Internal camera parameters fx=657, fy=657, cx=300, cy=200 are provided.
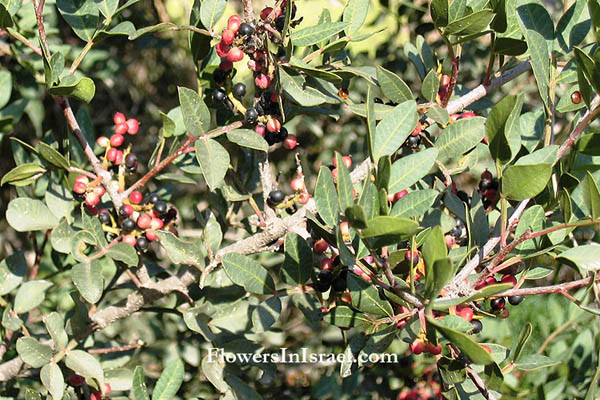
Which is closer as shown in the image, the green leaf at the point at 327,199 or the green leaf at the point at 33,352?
the green leaf at the point at 327,199

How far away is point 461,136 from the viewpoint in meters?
1.07

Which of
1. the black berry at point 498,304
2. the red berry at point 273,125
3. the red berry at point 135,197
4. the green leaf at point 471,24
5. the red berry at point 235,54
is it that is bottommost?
the black berry at point 498,304

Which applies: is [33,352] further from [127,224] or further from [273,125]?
[273,125]

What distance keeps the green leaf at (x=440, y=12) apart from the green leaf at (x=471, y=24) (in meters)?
0.02

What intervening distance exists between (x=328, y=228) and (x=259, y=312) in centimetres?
24

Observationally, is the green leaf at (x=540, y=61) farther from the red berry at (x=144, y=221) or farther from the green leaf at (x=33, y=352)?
the green leaf at (x=33, y=352)

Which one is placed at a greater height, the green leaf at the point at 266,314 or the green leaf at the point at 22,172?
the green leaf at the point at 22,172

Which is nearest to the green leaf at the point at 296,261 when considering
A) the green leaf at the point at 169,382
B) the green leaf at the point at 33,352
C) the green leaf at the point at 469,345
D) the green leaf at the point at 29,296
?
the green leaf at the point at 169,382

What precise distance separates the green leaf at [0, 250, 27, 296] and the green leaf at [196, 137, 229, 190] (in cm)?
62

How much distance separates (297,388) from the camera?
1813 mm

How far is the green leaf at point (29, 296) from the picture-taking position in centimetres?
136

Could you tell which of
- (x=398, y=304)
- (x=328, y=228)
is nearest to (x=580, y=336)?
(x=398, y=304)

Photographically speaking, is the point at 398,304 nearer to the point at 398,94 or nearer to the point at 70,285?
the point at 398,94

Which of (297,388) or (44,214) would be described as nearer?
(44,214)
